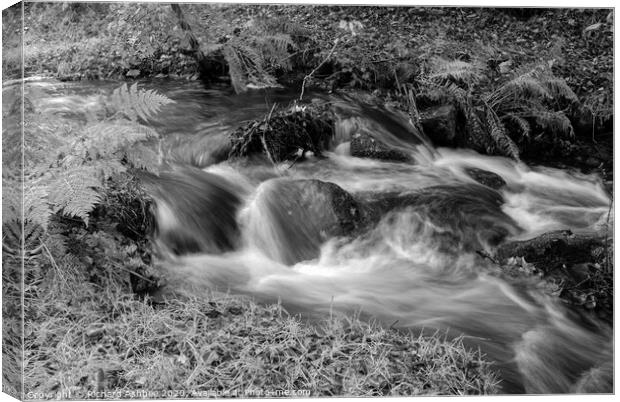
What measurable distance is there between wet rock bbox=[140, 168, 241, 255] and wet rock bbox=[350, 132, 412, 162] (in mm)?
835

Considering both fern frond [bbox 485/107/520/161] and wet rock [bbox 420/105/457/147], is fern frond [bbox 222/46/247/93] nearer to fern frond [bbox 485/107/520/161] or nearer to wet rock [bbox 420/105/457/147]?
wet rock [bbox 420/105/457/147]

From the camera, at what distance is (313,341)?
13.8 feet

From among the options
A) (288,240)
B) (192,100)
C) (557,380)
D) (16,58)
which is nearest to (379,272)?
(288,240)

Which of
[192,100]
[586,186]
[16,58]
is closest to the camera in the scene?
[16,58]

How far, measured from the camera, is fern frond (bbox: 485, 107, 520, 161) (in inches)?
181

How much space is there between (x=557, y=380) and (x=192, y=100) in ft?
8.81

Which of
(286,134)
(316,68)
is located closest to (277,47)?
(316,68)

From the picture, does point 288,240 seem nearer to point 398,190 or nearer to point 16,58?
point 398,190

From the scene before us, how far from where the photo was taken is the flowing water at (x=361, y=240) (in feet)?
13.8

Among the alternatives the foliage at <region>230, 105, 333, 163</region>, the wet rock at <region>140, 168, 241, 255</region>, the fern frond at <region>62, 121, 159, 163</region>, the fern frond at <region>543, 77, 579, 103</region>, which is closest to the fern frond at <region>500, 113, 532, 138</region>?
the fern frond at <region>543, 77, 579, 103</region>

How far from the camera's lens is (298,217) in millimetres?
4328

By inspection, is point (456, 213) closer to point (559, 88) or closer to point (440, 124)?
point (440, 124)

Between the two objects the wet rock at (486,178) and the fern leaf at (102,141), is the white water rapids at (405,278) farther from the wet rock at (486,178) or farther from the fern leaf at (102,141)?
the fern leaf at (102,141)

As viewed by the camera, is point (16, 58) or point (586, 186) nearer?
point (16, 58)
